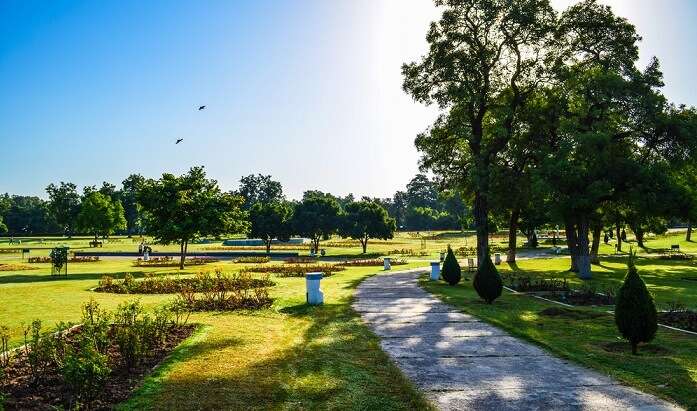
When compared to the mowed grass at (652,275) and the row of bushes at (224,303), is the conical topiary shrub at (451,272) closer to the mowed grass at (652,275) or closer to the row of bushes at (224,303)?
the mowed grass at (652,275)

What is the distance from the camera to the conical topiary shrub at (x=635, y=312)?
35.9ft

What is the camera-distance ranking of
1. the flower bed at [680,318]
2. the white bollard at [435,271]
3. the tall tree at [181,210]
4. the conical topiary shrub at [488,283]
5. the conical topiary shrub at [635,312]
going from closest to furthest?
the conical topiary shrub at [635,312], the flower bed at [680,318], the conical topiary shrub at [488,283], the white bollard at [435,271], the tall tree at [181,210]

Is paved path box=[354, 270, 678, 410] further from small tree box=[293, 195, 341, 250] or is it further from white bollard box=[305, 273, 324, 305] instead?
small tree box=[293, 195, 341, 250]

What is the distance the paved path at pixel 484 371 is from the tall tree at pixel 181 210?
22814mm

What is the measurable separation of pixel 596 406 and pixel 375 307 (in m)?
10.8

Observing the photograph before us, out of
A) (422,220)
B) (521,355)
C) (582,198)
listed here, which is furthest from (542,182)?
(422,220)

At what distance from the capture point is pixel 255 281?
24875 millimetres

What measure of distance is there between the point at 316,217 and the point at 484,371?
181ft

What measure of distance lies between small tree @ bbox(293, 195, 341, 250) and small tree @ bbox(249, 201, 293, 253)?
1642mm

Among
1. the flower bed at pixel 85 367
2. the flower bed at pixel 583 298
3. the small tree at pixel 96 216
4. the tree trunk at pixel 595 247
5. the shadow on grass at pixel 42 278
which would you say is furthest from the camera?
the small tree at pixel 96 216

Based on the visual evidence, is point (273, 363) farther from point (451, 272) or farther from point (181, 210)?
point (181, 210)

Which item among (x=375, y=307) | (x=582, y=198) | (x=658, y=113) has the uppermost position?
(x=658, y=113)

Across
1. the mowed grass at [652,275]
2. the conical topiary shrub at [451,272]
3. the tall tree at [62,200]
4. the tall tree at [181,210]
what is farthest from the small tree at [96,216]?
the conical topiary shrub at [451,272]

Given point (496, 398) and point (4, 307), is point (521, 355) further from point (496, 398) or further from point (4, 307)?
point (4, 307)
